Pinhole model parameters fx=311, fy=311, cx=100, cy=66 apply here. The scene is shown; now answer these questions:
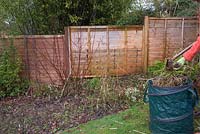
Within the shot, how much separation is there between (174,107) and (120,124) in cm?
111

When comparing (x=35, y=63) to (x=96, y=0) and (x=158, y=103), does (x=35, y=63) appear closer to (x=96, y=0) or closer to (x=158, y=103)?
(x=96, y=0)

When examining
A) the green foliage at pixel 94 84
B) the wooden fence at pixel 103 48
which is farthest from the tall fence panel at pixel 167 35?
the green foliage at pixel 94 84

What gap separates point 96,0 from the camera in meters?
7.33

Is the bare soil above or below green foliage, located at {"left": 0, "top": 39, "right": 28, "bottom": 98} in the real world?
below

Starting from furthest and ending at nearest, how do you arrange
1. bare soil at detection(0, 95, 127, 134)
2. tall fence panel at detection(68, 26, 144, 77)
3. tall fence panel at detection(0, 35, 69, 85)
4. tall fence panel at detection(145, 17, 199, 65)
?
tall fence panel at detection(145, 17, 199, 65), tall fence panel at detection(68, 26, 144, 77), tall fence panel at detection(0, 35, 69, 85), bare soil at detection(0, 95, 127, 134)

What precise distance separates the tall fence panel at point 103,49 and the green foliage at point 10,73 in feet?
4.11

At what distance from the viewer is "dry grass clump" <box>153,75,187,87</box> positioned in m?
4.08

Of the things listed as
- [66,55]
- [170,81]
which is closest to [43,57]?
[66,55]

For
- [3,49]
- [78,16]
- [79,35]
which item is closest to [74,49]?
[79,35]

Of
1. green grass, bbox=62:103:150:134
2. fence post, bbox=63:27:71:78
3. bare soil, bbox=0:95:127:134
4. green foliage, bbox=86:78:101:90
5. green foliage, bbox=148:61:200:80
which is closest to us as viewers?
green foliage, bbox=148:61:200:80

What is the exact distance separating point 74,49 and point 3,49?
1578 mm

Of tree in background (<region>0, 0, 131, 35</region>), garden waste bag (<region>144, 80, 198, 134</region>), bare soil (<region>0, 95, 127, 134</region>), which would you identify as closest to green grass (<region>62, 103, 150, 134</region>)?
bare soil (<region>0, 95, 127, 134</region>)

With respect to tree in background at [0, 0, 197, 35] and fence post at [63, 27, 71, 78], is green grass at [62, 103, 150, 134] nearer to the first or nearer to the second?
fence post at [63, 27, 71, 78]

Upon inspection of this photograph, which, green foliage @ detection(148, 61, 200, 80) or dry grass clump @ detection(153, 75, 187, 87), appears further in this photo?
green foliage @ detection(148, 61, 200, 80)
